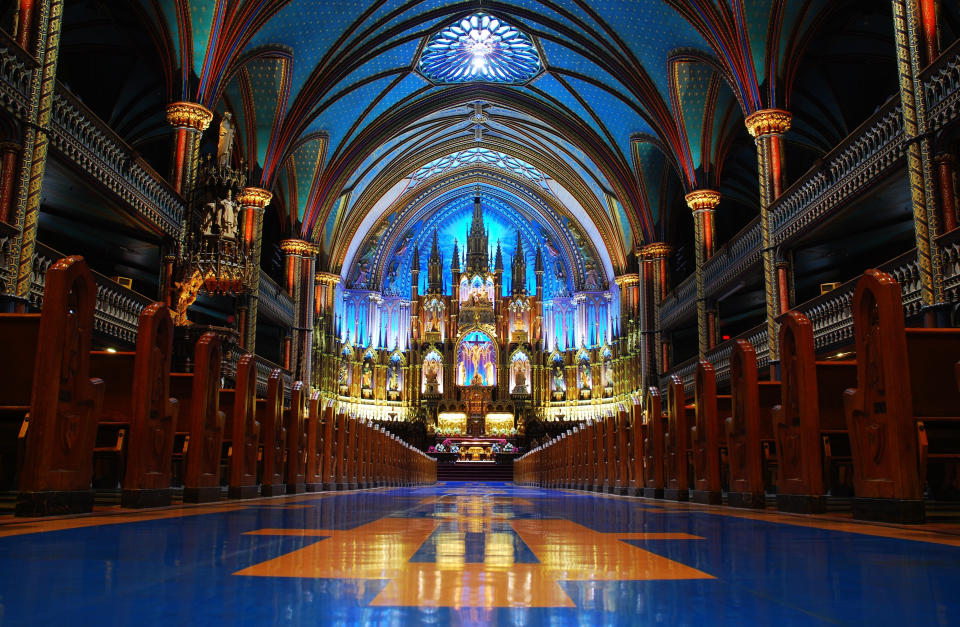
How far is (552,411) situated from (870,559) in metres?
30.1

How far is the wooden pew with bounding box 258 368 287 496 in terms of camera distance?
937cm

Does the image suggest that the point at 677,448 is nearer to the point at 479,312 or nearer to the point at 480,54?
the point at 480,54

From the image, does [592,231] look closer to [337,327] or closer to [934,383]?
[337,327]

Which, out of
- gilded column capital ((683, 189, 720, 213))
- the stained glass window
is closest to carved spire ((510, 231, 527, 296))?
the stained glass window

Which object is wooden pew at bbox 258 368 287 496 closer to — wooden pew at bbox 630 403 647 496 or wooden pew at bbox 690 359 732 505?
wooden pew at bbox 630 403 647 496

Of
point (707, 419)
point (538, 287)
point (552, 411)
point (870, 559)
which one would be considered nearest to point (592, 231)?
point (538, 287)

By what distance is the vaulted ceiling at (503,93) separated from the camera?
52.3 feet

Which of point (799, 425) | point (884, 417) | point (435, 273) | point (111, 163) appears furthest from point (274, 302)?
point (884, 417)

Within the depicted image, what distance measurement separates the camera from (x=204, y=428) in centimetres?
719

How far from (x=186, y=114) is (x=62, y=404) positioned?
39.3 ft

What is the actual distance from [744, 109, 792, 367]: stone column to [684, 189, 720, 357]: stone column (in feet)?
14.2

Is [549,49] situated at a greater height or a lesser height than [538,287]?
greater

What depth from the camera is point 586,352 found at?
32.2 meters

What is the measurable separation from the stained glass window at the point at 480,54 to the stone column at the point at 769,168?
9.76m
